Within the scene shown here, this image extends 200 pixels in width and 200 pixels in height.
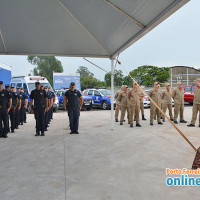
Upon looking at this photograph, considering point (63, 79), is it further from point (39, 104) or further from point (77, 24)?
point (77, 24)

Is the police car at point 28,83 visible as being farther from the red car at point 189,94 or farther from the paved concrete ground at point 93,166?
the red car at point 189,94

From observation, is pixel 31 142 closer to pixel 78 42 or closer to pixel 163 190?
pixel 78 42

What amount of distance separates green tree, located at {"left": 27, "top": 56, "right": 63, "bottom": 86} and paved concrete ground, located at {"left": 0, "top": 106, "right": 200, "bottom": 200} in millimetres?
51819

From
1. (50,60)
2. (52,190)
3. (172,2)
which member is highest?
(50,60)

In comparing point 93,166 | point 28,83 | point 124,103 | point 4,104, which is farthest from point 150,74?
point 93,166

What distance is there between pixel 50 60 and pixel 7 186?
57181mm

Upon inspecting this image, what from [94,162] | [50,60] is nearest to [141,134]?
[94,162]

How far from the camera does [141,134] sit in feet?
22.6

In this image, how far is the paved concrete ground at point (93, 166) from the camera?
9.56 ft

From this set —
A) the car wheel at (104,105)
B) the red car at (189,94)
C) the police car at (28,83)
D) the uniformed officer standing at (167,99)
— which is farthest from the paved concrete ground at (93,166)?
the red car at (189,94)

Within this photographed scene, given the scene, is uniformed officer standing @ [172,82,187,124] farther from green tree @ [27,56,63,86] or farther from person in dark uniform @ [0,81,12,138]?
green tree @ [27,56,63,86]

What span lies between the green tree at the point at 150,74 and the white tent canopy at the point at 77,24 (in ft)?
145

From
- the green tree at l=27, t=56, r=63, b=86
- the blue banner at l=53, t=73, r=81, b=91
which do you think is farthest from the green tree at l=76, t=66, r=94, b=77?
the blue banner at l=53, t=73, r=81, b=91

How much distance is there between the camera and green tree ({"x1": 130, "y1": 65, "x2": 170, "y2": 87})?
5038cm
